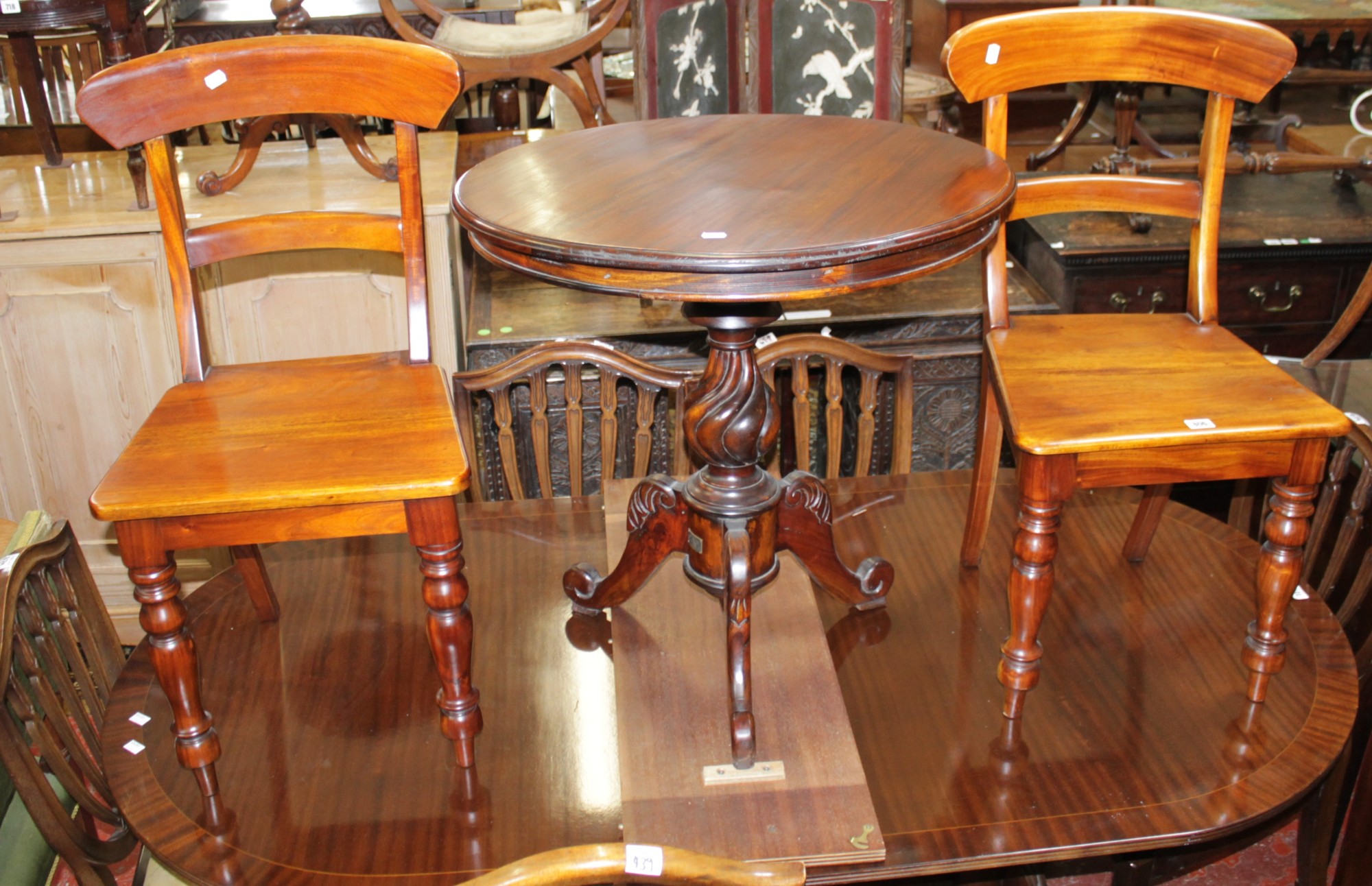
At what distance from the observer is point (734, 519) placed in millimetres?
1762

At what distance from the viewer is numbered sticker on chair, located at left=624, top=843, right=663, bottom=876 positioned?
887mm

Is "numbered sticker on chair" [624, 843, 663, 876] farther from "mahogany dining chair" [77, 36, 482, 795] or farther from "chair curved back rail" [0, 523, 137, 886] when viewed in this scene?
"chair curved back rail" [0, 523, 137, 886]

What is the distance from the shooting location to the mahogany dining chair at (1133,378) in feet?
5.32

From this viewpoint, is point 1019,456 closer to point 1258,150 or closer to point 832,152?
point 832,152

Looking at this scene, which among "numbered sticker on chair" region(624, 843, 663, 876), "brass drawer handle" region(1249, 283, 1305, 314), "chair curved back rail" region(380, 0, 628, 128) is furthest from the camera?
"chair curved back rail" region(380, 0, 628, 128)

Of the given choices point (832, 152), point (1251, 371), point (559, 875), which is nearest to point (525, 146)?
point (832, 152)

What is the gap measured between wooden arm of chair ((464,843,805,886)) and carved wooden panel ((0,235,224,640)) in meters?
2.15

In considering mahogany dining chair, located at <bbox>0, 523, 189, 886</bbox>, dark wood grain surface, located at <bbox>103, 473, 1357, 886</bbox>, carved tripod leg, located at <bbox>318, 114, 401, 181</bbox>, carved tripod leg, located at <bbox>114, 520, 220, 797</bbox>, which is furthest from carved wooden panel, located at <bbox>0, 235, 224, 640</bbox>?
carved tripod leg, located at <bbox>114, 520, 220, 797</bbox>

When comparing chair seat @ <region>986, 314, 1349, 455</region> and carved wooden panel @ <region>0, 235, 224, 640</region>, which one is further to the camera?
carved wooden panel @ <region>0, 235, 224, 640</region>

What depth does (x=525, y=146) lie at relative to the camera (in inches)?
72.8

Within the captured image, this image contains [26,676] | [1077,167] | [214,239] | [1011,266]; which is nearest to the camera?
[26,676]

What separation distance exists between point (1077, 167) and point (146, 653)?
3.02 meters

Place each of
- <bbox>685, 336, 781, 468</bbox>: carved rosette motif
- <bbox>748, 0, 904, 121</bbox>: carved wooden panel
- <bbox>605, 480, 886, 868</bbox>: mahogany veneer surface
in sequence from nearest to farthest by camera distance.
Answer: <bbox>605, 480, 886, 868</bbox>: mahogany veneer surface < <bbox>685, 336, 781, 468</bbox>: carved rosette motif < <bbox>748, 0, 904, 121</bbox>: carved wooden panel

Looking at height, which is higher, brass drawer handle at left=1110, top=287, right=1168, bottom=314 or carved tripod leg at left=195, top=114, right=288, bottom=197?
carved tripod leg at left=195, top=114, right=288, bottom=197
